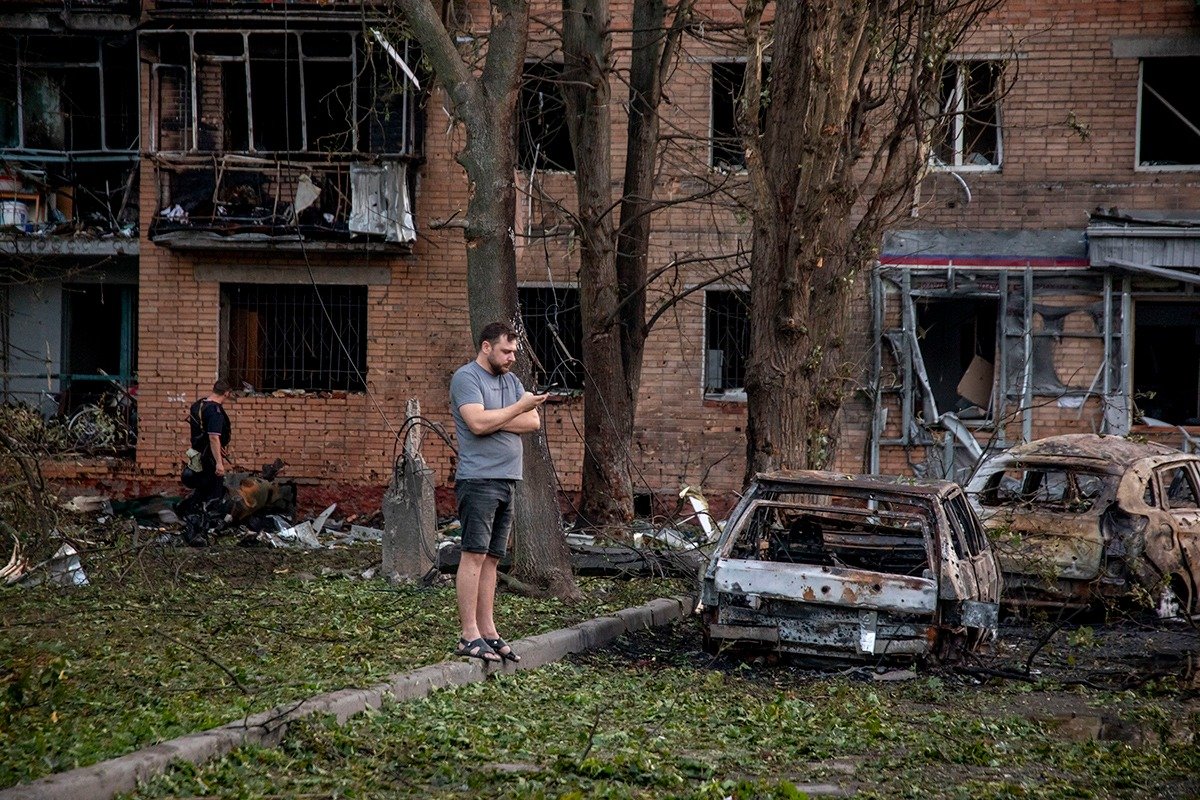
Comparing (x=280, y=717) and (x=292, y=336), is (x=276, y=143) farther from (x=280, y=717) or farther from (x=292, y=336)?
(x=280, y=717)

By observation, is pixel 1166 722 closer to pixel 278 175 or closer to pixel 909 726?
pixel 909 726

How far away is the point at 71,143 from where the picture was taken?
21516mm

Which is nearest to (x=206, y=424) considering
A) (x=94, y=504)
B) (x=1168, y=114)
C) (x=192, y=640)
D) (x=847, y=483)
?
(x=94, y=504)

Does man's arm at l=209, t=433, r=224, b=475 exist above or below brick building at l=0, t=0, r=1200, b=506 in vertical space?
below

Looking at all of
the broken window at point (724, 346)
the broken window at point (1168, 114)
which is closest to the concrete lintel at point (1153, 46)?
the broken window at point (1168, 114)

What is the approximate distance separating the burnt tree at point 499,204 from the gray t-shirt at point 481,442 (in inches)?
96.4

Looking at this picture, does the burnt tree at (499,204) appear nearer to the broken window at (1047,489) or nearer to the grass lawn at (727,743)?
the grass lawn at (727,743)

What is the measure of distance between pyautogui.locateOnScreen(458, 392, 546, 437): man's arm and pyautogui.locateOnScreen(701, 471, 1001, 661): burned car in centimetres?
165

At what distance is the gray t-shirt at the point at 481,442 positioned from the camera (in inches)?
320

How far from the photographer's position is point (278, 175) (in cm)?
1916

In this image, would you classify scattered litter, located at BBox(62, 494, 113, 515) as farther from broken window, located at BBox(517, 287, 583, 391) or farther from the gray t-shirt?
the gray t-shirt

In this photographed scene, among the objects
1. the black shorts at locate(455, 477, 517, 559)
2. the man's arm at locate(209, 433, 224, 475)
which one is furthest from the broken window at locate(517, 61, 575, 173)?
the black shorts at locate(455, 477, 517, 559)

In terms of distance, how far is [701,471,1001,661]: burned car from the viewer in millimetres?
8375

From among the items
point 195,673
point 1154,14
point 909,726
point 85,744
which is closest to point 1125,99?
point 1154,14
